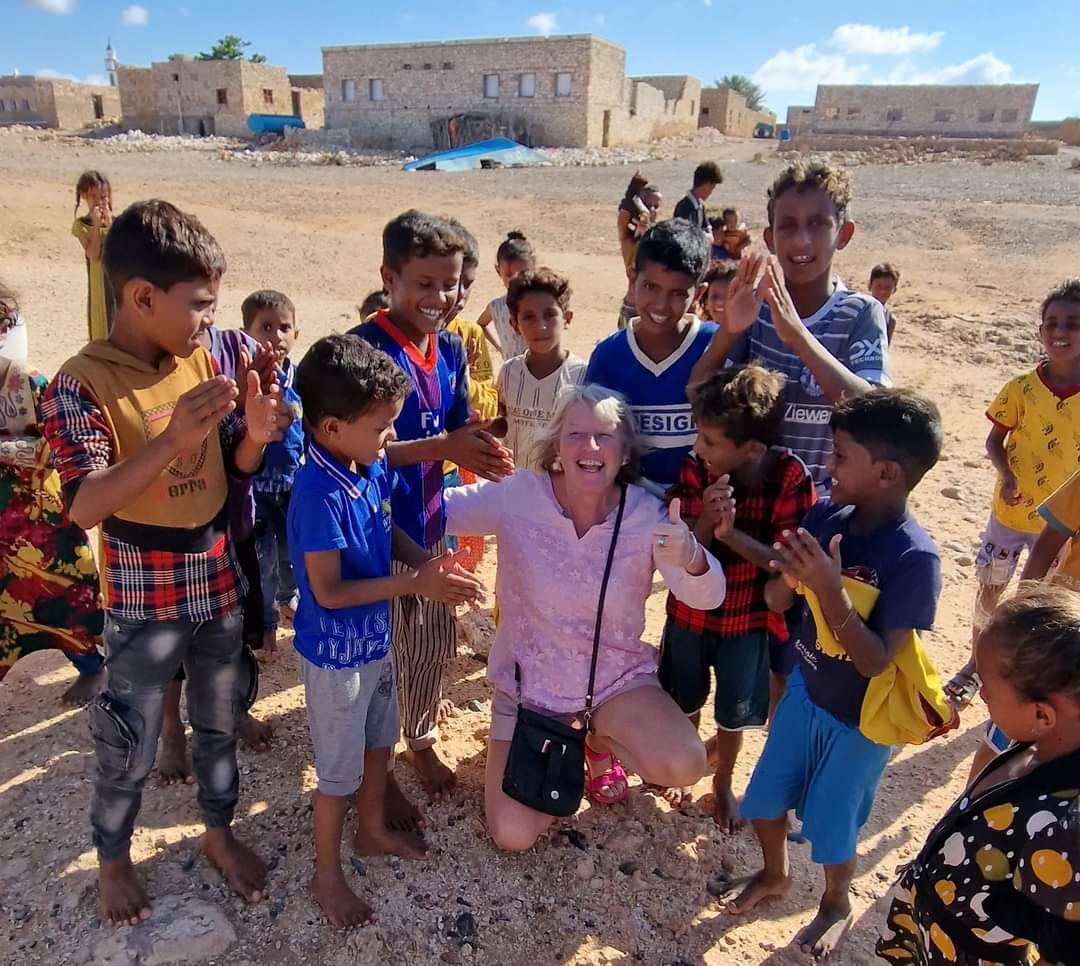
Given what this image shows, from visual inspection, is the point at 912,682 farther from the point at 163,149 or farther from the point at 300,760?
the point at 163,149

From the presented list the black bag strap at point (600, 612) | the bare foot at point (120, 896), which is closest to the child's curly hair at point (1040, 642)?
the black bag strap at point (600, 612)

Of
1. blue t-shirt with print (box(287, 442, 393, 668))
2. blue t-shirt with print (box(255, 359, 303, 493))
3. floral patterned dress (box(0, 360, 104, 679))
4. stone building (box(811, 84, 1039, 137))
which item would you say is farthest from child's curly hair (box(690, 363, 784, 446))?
stone building (box(811, 84, 1039, 137))

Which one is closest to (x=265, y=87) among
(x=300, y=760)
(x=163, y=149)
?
(x=163, y=149)

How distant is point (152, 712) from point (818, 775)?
1926mm

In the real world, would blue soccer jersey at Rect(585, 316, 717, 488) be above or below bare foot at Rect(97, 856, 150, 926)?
above

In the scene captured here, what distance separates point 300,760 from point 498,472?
4.78ft

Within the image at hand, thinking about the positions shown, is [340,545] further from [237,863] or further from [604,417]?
[237,863]

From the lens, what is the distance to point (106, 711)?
2.18 meters

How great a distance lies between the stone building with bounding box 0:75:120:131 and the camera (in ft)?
142

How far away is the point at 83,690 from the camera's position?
331cm

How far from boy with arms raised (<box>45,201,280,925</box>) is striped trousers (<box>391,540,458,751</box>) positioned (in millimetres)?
634

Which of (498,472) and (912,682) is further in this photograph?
(498,472)

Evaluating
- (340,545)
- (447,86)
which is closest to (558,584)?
(340,545)

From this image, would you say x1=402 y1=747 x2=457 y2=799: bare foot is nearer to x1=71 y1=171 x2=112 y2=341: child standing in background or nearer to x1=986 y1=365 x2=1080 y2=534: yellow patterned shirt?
x1=986 y1=365 x2=1080 y2=534: yellow patterned shirt
